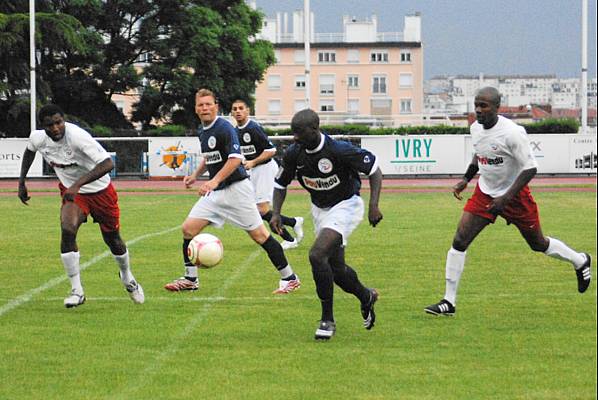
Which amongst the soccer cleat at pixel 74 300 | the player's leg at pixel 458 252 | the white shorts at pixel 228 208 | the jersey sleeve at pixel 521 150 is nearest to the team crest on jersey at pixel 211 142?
the white shorts at pixel 228 208

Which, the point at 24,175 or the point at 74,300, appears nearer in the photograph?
the point at 74,300

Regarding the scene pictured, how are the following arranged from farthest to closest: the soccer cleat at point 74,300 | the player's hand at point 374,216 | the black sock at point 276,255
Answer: the black sock at point 276,255
the soccer cleat at point 74,300
the player's hand at point 374,216

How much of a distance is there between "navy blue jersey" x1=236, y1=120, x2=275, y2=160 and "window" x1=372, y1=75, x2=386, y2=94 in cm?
10832

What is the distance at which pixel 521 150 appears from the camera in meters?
9.87

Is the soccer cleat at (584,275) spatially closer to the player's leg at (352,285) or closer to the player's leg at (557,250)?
the player's leg at (557,250)

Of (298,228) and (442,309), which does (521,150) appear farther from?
(298,228)

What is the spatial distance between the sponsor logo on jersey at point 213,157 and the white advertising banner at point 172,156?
2751cm

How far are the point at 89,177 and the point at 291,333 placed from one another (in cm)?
244

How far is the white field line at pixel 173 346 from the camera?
23.6 feet

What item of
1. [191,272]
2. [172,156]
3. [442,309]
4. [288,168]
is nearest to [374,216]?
[288,168]

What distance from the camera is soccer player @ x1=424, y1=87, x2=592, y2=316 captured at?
980cm

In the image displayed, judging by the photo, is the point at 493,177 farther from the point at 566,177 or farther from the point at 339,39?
the point at 339,39

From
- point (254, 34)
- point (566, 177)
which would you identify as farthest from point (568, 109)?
point (566, 177)

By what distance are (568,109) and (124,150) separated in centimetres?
A: 11393
